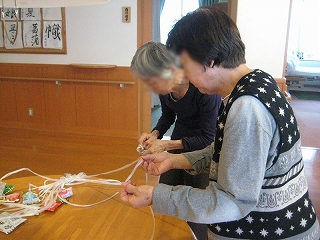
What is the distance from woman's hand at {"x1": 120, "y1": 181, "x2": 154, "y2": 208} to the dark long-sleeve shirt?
0.55 m

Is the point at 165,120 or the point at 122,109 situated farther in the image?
the point at 122,109

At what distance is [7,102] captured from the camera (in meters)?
3.96

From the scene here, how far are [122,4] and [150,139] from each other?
2.38m

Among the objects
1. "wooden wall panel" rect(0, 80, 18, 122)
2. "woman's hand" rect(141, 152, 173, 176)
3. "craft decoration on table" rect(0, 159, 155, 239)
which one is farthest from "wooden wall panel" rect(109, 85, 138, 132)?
"woman's hand" rect(141, 152, 173, 176)

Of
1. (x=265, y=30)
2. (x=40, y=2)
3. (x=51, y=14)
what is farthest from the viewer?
(x=51, y=14)

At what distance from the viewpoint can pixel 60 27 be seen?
11.6ft

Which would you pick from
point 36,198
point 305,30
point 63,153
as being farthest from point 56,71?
point 305,30

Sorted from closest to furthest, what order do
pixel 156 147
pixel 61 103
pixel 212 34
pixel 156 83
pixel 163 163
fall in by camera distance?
pixel 156 83 → pixel 212 34 → pixel 163 163 → pixel 156 147 → pixel 61 103

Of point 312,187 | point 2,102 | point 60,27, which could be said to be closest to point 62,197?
point 312,187

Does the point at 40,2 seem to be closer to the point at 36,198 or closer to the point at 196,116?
the point at 36,198

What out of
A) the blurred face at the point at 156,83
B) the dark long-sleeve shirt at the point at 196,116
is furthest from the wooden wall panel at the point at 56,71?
the blurred face at the point at 156,83

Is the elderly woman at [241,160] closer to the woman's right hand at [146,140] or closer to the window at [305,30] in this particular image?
the woman's right hand at [146,140]

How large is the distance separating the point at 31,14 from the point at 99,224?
3332mm

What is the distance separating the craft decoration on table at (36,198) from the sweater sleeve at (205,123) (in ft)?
0.95
